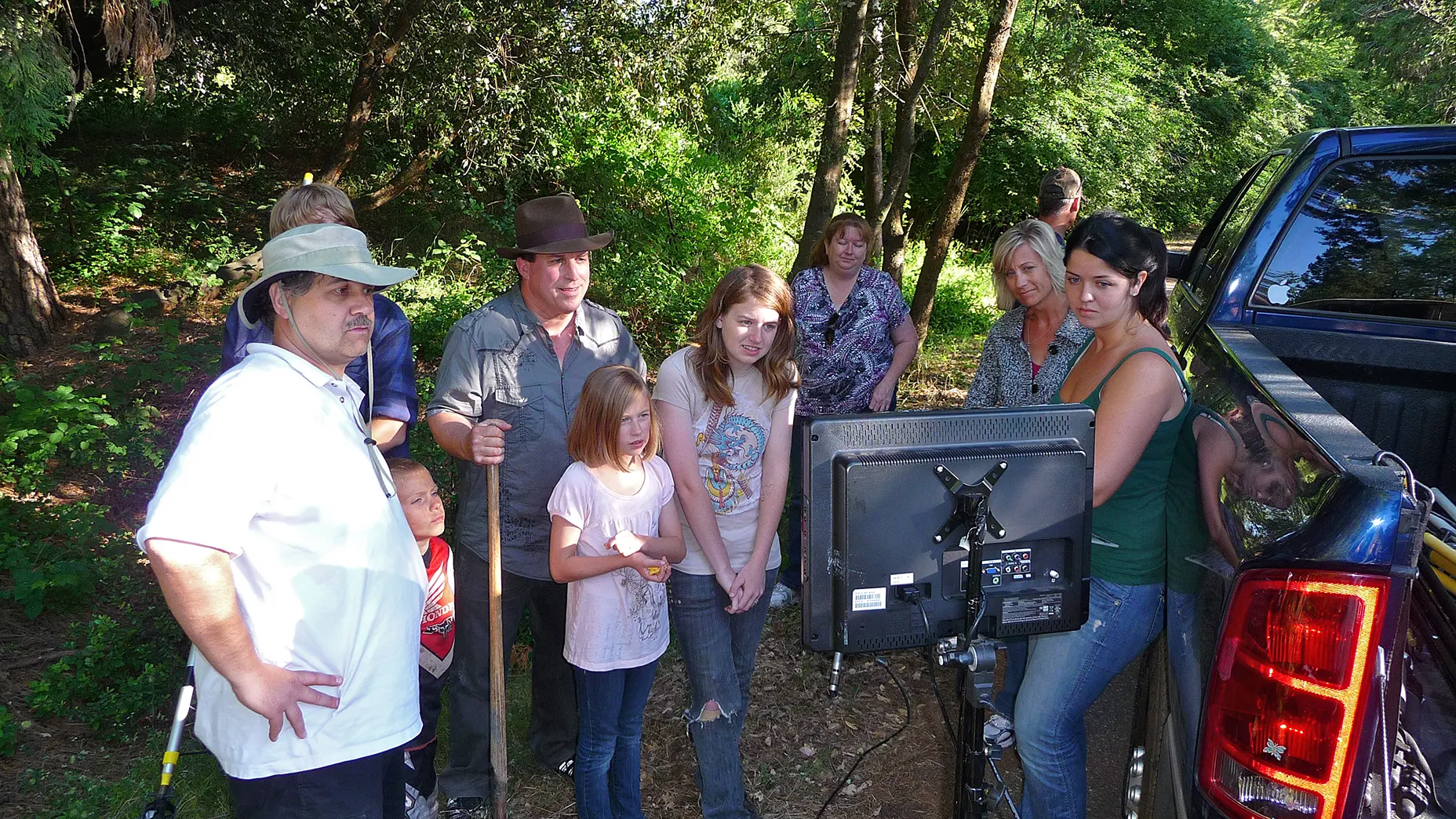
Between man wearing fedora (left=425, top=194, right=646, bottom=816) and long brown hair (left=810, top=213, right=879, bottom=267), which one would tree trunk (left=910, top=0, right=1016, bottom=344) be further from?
man wearing fedora (left=425, top=194, right=646, bottom=816)

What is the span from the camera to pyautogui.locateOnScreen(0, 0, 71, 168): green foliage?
18.6 ft

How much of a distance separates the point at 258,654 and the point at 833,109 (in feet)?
20.8

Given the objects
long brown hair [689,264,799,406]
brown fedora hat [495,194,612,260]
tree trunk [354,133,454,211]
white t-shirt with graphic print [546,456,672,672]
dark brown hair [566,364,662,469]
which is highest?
tree trunk [354,133,454,211]

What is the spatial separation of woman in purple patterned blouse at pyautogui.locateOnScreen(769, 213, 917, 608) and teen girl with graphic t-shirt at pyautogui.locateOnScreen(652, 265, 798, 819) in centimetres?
143

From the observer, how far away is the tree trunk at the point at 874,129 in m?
8.40

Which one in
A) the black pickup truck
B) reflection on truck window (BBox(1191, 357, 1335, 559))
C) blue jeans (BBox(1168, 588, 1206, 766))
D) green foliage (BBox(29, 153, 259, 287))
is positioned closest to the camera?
the black pickup truck

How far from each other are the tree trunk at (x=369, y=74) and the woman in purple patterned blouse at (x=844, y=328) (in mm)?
5831

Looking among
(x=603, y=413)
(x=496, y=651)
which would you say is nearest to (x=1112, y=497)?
(x=603, y=413)

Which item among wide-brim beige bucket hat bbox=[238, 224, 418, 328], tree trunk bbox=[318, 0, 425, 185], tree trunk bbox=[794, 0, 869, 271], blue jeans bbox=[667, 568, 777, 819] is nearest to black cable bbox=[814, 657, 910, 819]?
blue jeans bbox=[667, 568, 777, 819]

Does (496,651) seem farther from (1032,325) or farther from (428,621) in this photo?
(1032,325)

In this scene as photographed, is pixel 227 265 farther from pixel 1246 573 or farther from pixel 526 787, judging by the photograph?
pixel 1246 573

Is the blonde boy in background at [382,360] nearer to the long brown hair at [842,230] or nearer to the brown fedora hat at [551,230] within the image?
the brown fedora hat at [551,230]

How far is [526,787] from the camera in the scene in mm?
3572

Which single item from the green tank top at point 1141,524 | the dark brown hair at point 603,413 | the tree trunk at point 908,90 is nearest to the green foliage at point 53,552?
the dark brown hair at point 603,413
